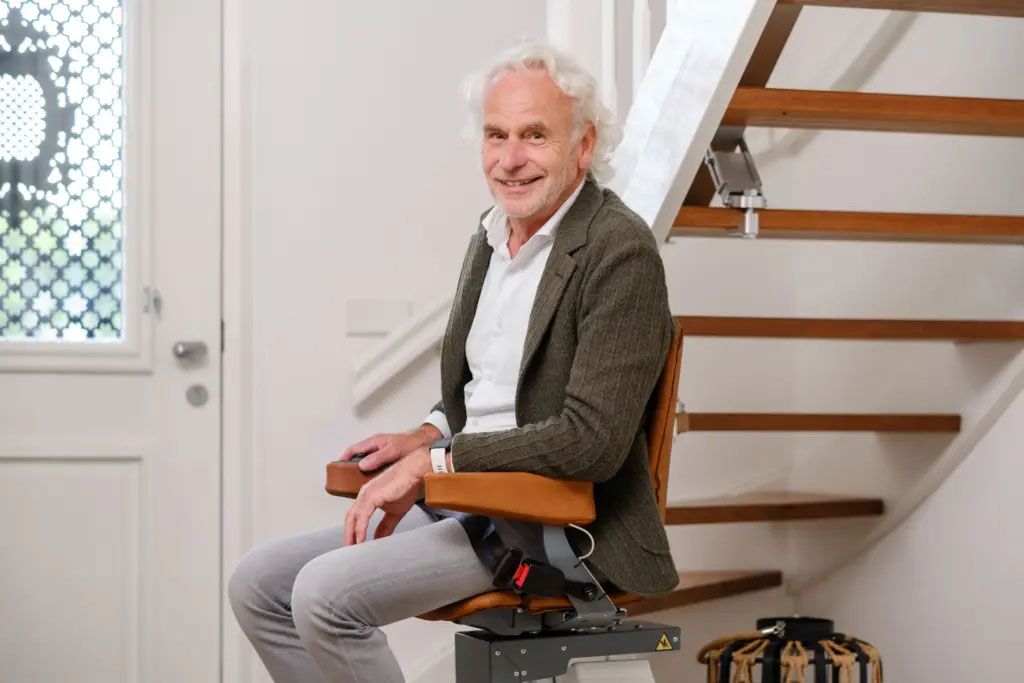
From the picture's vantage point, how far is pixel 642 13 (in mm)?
3018

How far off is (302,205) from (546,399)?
5.18 feet

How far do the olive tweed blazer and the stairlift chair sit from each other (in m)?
0.04

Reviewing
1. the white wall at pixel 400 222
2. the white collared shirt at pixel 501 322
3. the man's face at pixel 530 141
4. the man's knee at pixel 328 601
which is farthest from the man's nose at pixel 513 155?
the white wall at pixel 400 222

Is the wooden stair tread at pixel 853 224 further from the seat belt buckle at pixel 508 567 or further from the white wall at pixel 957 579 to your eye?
the seat belt buckle at pixel 508 567

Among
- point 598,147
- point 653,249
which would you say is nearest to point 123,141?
point 598,147

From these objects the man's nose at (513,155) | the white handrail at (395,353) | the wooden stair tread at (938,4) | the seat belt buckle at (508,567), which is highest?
the wooden stair tread at (938,4)

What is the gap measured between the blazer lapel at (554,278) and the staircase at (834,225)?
1.55ft

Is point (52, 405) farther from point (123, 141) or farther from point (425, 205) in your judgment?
point (425, 205)

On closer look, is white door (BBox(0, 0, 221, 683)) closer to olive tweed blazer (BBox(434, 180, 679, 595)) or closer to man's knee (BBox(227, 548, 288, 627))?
man's knee (BBox(227, 548, 288, 627))

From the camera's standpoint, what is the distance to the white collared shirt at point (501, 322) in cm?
206

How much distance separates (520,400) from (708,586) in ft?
4.99

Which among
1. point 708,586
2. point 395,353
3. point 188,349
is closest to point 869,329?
point 708,586

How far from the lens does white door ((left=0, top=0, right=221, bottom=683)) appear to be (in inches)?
127

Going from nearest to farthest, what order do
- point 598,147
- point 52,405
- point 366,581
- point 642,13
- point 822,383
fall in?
Result: point 366,581 → point 598,147 → point 642,13 → point 52,405 → point 822,383
